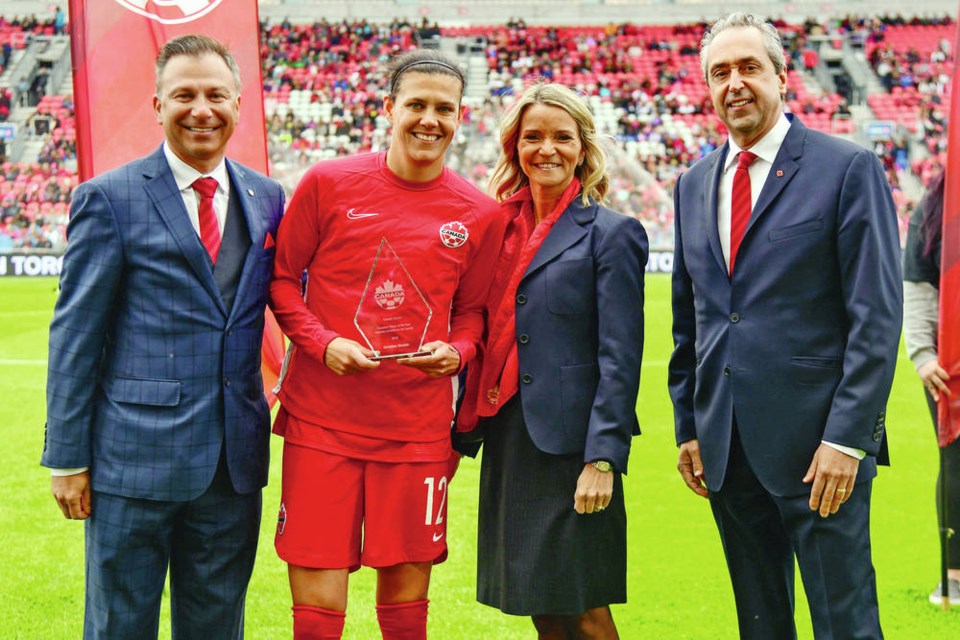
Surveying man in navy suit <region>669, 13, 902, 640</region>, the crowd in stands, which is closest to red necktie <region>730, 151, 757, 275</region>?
man in navy suit <region>669, 13, 902, 640</region>

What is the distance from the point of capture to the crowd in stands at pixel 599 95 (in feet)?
80.8

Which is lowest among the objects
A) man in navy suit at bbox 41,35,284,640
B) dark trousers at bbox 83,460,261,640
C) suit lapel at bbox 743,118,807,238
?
dark trousers at bbox 83,460,261,640

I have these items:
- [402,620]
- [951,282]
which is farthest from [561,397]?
[951,282]

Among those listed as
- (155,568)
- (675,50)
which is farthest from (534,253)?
(675,50)

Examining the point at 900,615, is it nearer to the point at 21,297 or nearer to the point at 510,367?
the point at 510,367

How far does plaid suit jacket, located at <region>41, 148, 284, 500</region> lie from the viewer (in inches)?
98.0

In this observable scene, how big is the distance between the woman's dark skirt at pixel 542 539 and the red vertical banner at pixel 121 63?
1.92 metres

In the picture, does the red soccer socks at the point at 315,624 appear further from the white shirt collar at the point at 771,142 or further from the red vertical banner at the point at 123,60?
the white shirt collar at the point at 771,142

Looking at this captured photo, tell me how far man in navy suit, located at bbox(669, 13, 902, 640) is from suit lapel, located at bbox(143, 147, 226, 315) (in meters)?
1.34

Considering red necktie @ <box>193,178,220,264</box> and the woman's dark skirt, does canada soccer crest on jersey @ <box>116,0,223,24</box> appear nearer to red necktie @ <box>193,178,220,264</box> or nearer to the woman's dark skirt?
red necktie @ <box>193,178,220,264</box>

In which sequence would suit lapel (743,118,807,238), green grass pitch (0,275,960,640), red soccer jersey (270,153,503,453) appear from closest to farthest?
suit lapel (743,118,807,238) < red soccer jersey (270,153,503,453) < green grass pitch (0,275,960,640)

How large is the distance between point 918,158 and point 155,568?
28029 mm

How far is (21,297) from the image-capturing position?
15531mm

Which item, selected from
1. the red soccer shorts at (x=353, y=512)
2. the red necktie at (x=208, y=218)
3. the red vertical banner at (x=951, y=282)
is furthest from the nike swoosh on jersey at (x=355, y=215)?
the red vertical banner at (x=951, y=282)
